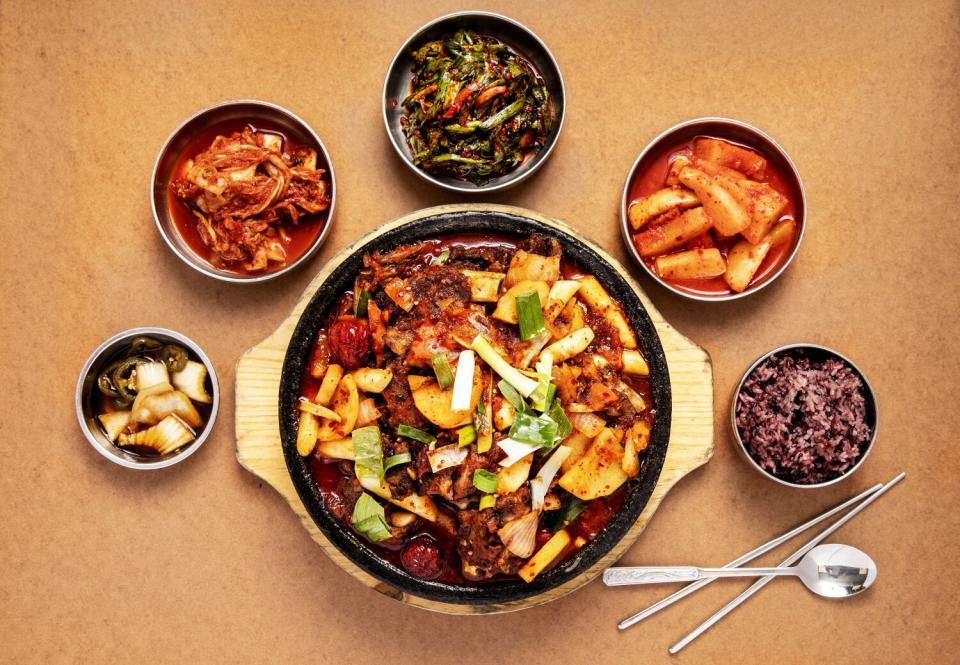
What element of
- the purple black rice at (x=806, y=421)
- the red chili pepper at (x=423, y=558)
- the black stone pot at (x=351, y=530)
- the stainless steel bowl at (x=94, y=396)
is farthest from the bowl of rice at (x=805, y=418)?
the stainless steel bowl at (x=94, y=396)

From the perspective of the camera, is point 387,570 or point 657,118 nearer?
point 387,570

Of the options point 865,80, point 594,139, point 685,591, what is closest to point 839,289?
point 865,80

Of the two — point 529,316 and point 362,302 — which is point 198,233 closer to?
point 362,302

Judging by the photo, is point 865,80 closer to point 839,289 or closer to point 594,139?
point 839,289

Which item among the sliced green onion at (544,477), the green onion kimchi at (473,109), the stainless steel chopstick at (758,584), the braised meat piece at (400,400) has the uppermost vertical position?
the green onion kimchi at (473,109)

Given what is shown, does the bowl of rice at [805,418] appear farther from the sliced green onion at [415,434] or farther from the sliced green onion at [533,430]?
the sliced green onion at [415,434]

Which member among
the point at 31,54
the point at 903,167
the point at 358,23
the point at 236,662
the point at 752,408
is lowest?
the point at 236,662

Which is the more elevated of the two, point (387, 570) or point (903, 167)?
point (903, 167)
